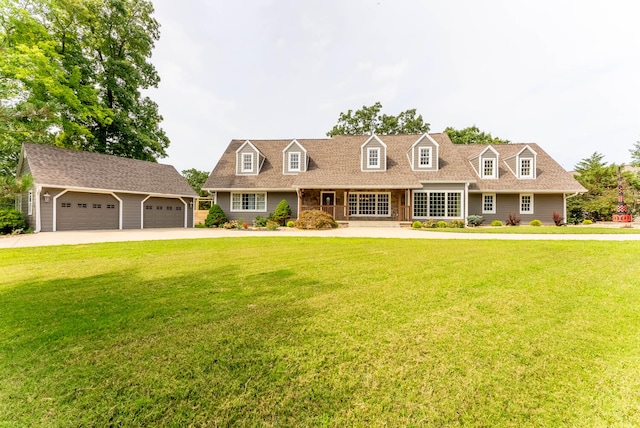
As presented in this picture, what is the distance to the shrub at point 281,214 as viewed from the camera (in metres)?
19.2

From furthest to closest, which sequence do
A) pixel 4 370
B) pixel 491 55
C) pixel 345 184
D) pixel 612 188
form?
pixel 612 188
pixel 345 184
pixel 491 55
pixel 4 370

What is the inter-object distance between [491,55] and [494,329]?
1667 cm

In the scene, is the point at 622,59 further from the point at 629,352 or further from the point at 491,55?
the point at 629,352

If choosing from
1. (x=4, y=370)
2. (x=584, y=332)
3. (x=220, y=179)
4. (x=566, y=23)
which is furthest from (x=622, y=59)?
(x=220, y=179)

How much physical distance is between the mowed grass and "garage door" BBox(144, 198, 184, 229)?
1553 centimetres

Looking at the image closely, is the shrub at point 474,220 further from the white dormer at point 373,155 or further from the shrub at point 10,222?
the shrub at point 10,222

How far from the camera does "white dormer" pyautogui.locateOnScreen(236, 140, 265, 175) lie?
21.7 m

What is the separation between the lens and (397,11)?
12.2 metres

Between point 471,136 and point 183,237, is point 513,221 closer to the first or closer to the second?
point 471,136

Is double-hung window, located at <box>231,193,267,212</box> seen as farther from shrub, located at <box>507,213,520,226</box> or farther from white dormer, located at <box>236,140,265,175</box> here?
shrub, located at <box>507,213,520,226</box>

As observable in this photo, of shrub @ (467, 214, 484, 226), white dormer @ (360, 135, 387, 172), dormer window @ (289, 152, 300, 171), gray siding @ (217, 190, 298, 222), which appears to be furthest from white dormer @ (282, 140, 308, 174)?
shrub @ (467, 214, 484, 226)

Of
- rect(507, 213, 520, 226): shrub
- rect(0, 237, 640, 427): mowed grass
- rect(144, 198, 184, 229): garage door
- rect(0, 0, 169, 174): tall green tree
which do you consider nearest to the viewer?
rect(0, 237, 640, 427): mowed grass

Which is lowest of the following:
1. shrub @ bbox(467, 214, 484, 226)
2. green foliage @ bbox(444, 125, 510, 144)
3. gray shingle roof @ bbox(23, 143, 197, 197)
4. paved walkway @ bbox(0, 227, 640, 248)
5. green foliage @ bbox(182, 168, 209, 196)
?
paved walkway @ bbox(0, 227, 640, 248)

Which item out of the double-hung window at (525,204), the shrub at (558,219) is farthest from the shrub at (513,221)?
the shrub at (558,219)
